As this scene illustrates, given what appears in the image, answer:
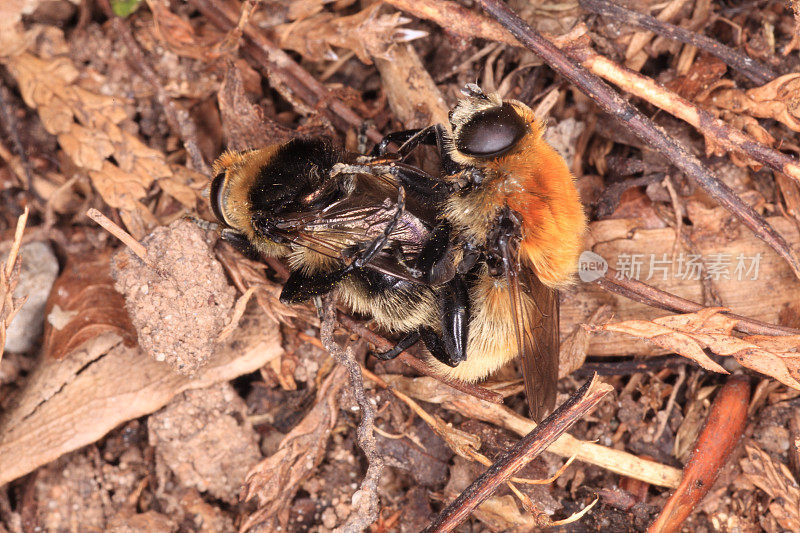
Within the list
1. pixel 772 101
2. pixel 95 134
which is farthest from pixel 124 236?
pixel 772 101

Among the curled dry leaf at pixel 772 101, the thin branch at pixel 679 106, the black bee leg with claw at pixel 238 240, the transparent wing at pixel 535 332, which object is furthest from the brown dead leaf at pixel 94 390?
the curled dry leaf at pixel 772 101

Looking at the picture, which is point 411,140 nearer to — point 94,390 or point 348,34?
point 348,34

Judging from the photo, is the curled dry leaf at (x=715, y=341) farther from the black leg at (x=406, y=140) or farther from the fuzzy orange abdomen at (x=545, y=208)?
the black leg at (x=406, y=140)

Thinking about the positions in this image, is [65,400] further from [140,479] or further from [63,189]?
[63,189]

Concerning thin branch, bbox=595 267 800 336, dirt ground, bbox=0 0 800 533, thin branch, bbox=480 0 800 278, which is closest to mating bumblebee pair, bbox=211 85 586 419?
dirt ground, bbox=0 0 800 533

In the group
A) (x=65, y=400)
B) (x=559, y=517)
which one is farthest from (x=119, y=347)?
(x=559, y=517)
